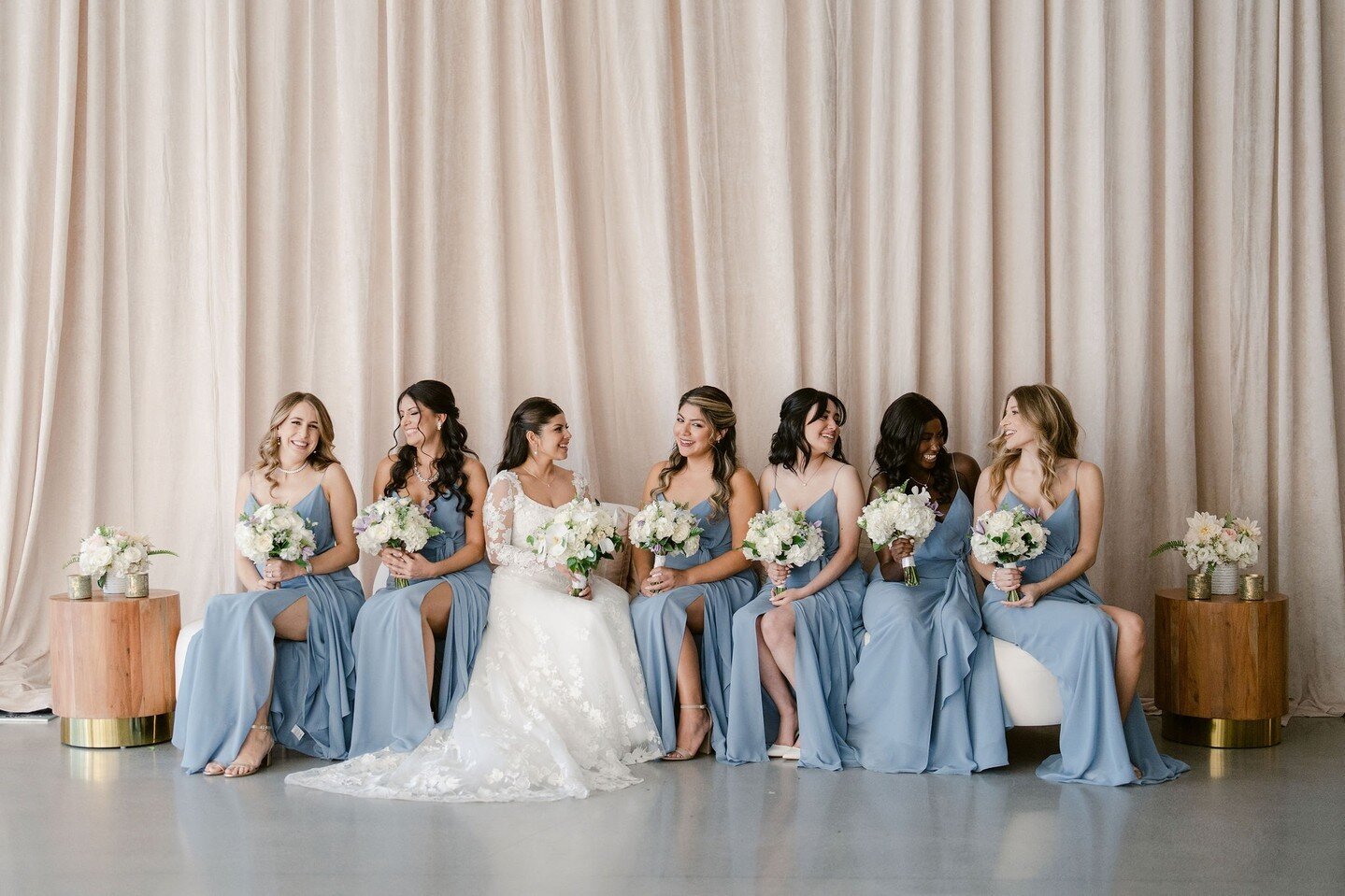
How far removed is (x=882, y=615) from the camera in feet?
18.2

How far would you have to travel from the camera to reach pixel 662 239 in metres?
6.82

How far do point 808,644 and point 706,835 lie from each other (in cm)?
135

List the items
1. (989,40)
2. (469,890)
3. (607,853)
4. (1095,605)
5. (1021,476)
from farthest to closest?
(989,40) < (1021,476) < (1095,605) < (607,853) < (469,890)

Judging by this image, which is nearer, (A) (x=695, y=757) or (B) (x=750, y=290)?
(A) (x=695, y=757)

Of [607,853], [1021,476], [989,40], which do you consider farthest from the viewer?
[989,40]

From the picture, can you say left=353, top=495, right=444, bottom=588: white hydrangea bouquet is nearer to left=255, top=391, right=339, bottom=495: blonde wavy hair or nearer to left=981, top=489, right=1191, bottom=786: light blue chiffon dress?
left=255, top=391, right=339, bottom=495: blonde wavy hair

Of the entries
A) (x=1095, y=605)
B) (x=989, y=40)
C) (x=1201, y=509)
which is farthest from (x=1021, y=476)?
(x=989, y=40)

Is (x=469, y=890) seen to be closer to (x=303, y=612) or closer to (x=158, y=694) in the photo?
(x=303, y=612)

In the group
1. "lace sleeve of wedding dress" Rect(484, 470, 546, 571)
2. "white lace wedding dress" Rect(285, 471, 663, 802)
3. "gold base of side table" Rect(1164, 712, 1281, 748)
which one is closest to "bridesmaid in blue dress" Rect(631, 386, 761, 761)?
"white lace wedding dress" Rect(285, 471, 663, 802)

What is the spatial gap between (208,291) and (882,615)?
161 inches

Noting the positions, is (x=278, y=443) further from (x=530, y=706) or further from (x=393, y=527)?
(x=530, y=706)

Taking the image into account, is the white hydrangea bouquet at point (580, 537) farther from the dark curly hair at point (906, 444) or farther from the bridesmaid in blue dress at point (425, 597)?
the dark curly hair at point (906, 444)

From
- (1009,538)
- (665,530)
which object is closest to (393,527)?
(665,530)

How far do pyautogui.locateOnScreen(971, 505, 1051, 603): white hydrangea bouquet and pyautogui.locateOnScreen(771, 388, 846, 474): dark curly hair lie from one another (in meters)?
1.00
